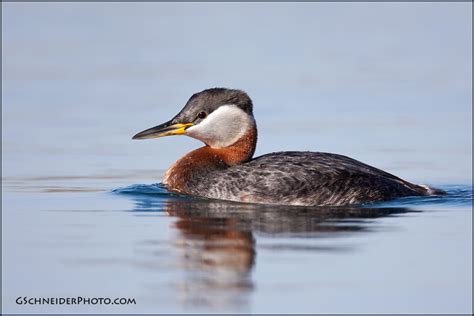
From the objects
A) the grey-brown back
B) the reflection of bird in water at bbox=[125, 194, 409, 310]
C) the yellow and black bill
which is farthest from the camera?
the yellow and black bill

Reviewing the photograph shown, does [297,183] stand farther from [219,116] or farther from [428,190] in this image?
[428,190]

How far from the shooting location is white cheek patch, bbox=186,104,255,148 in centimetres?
1620

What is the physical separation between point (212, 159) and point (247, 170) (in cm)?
76

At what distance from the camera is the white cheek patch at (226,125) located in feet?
53.2

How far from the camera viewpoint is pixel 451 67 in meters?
29.8

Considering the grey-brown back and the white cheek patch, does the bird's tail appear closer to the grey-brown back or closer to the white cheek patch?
the grey-brown back

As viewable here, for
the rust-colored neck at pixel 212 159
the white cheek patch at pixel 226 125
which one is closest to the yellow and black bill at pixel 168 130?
the white cheek patch at pixel 226 125

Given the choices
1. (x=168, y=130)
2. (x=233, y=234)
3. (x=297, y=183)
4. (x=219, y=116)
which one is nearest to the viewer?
(x=233, y=234)

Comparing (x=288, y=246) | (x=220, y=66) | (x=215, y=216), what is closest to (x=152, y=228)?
(x=215, y=216)

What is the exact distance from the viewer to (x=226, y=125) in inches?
640

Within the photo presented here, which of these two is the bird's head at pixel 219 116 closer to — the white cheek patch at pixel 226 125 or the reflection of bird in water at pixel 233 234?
the white cheek patch at pixel 226 125

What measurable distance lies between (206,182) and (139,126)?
6416mm

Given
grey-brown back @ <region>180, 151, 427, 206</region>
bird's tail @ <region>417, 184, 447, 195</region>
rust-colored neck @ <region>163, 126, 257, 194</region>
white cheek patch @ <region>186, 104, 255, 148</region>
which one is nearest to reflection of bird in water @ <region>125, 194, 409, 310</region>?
grey-brown back @ <region>180, 151, 427, 206</region>

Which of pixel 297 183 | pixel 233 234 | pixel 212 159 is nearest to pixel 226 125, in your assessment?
pixel 212 159
